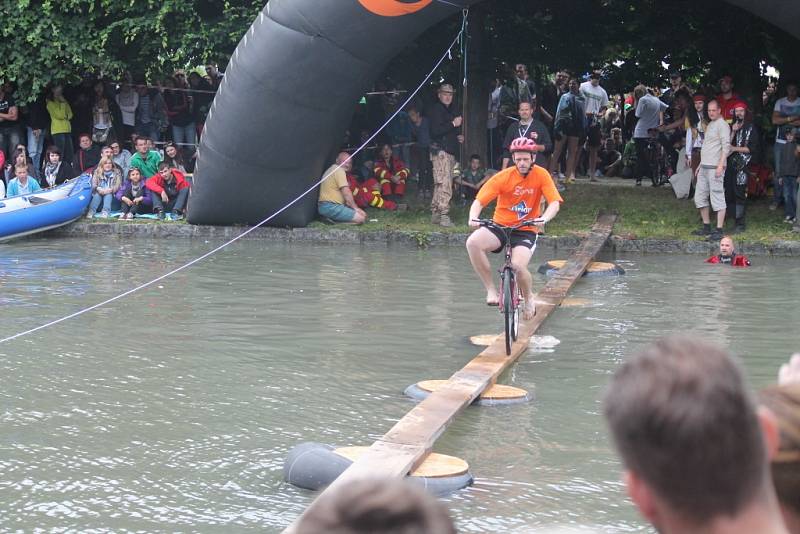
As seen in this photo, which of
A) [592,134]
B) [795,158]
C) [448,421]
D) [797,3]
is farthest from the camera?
[592,134]

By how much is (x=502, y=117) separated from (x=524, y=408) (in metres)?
11.7

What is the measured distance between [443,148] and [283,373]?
8868 mm

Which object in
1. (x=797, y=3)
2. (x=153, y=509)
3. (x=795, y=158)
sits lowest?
(x=153, y=509)

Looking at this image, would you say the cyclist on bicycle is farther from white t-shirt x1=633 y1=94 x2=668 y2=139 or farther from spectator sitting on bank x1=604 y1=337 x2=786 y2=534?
white t-shirt x1=633 y1=94 x2=668 y2=139

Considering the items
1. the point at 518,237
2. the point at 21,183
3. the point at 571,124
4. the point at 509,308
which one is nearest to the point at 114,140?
the point at 21,183

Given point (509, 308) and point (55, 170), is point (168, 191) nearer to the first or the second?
point (55, 170)

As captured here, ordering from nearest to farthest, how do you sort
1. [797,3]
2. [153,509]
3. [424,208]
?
[153,509] → [797,3] → [424,208]

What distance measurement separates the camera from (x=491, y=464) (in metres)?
6.53

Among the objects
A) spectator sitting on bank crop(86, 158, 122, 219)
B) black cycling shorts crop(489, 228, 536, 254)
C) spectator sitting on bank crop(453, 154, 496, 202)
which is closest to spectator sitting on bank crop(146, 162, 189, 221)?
spectator sitting on bank crop(86, 158, 122, 219)

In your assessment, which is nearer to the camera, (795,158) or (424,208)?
(795,158)

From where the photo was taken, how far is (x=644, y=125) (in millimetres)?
19594

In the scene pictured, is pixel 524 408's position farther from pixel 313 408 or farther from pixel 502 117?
pixel 502 117

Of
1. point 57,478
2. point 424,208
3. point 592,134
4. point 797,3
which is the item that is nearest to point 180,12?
point 424,208

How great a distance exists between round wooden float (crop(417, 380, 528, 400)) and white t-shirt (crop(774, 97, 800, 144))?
892 cm
